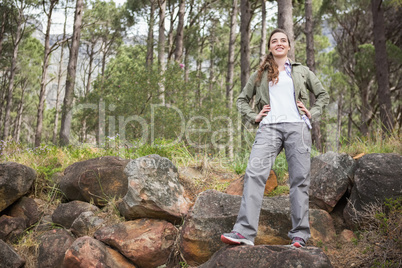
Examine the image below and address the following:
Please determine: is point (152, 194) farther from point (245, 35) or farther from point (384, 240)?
point (245, 35)

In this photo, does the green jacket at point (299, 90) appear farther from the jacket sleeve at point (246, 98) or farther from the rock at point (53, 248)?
the rock at point (53, 248)

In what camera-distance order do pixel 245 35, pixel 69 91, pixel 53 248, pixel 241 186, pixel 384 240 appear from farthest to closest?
pixel 69 91, pixel 245 35, pixel 241 186, pixel 53 248, pixel 384 240

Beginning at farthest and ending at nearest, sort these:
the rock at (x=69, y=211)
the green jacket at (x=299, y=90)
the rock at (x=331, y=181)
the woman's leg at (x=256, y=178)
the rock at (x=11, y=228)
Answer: the rock at (x=69, y=211) → the rock at (x=11, y=228) → the rock at (x=331, y=181) → the green jacket at (x=299, y=90) → the woman's leg at (x=256, y=178)

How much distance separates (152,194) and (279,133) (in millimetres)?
1620

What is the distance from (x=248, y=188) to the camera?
258 cm

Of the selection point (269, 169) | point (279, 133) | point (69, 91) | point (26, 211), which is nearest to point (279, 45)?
point (279, 133)

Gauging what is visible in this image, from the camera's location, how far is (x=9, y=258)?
371 centimetres

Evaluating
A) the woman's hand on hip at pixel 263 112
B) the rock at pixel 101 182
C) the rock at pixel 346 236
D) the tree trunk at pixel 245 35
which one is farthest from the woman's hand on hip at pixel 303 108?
the tree trunk at pixel 245 35

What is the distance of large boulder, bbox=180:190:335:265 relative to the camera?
3.18 metres

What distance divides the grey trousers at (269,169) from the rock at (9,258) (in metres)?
2.68

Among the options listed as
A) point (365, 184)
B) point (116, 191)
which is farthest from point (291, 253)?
point (116, 191)

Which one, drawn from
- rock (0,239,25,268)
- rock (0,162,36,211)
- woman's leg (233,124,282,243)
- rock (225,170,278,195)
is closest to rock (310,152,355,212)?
rock (225,170,278,195)

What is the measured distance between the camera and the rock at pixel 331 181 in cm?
359

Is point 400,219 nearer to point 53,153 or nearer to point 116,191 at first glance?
point 116,191
